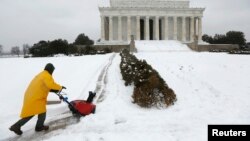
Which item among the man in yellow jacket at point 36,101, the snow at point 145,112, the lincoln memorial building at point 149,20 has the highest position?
the lincoln memorial building at point 149,20

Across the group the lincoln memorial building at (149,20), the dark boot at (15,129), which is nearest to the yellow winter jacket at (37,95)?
the dark boot at (15,129)

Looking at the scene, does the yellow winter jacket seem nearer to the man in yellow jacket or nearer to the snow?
the man in yellow jacket

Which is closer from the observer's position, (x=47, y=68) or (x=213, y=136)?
(x=213, y=136)

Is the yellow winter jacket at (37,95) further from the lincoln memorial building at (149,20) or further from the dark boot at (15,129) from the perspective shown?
the lincoln memorial building at (149,20)

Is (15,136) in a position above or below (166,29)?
below

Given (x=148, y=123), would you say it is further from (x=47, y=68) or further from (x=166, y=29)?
(x=166, y=29)

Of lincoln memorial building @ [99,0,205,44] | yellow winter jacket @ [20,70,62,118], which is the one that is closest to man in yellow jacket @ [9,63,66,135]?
yellow winter jacket @ [20,70,62,118]

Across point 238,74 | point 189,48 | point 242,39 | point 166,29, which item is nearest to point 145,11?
point 166,29

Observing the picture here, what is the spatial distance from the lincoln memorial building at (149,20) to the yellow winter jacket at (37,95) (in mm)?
61855

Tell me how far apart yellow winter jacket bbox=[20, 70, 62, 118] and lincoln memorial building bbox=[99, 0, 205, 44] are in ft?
203

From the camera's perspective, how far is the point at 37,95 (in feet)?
26.2

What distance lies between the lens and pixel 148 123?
8.27 metres

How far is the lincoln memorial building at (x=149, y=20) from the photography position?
70750 millimetres

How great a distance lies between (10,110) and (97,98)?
2.89 m
